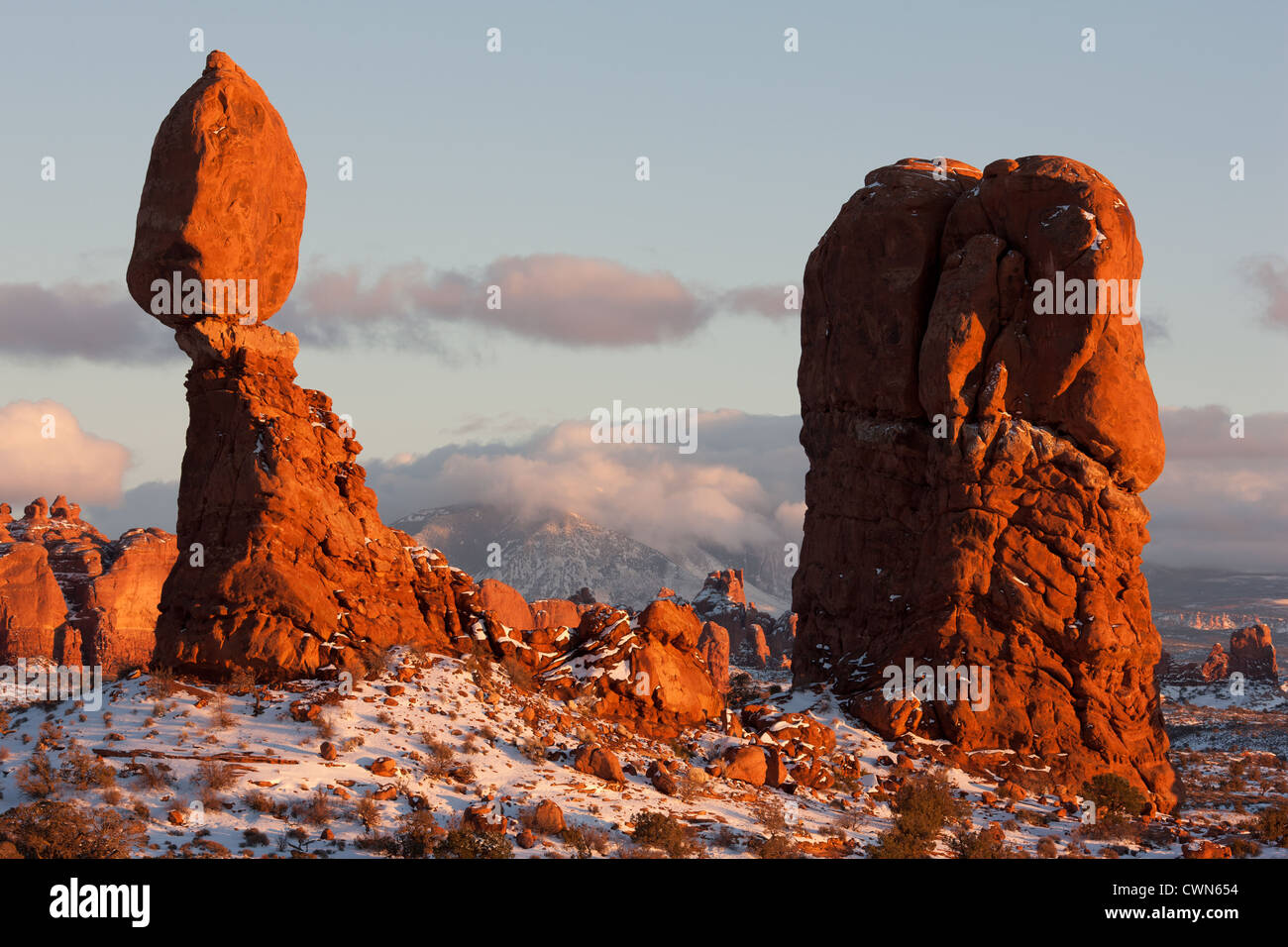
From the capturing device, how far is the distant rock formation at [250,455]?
2800 cm

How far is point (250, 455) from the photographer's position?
95.6 ft

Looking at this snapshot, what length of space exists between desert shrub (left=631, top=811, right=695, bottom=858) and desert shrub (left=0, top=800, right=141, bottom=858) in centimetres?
859

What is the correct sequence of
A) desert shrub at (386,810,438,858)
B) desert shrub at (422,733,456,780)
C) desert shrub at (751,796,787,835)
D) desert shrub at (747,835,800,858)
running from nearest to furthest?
desert shrub at (386,810,438,858) < desert shrub at (747,835,800,858) < desert shrub at (422,733,456,780) < desert shrub at (751,796,787,835)

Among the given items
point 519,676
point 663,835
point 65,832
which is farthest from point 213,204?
point 663,835

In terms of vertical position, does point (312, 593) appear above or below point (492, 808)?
above

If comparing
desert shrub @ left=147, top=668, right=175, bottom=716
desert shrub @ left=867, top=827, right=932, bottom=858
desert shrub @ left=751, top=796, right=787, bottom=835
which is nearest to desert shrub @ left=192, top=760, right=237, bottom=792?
desert shrub @ left=147, top=668, right=175, bottom=716

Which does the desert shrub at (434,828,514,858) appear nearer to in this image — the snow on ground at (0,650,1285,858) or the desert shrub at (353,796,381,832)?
the snow on ground at (0,650,1285,858)

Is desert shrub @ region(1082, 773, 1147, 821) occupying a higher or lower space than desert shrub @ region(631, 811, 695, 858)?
lower

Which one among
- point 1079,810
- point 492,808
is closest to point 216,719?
point 492,808

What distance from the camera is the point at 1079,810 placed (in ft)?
106

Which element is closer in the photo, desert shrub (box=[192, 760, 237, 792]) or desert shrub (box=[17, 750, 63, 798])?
desert shrub (box=[17, 750, 63, 798])

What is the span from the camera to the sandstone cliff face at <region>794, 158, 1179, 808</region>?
3547 cm
